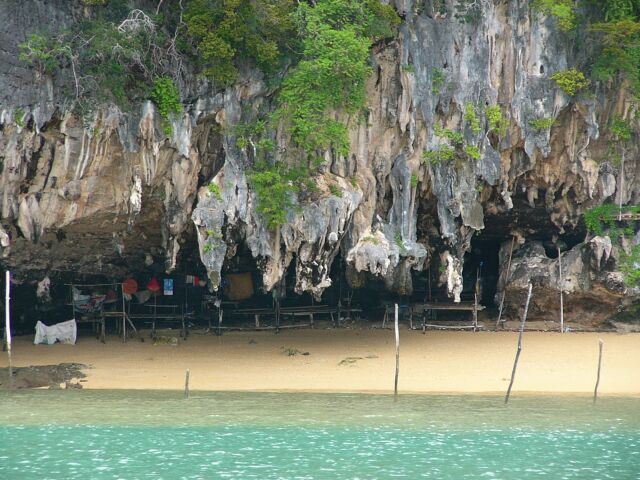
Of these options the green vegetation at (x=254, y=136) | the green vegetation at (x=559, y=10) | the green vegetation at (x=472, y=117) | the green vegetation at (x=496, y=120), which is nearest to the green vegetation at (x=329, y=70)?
the green vegetation at (x=254, y=136)

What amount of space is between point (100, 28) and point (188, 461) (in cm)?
1075

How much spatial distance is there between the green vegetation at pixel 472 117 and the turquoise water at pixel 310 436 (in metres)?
7.04

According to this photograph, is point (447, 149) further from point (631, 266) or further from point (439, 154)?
point (631, 266)

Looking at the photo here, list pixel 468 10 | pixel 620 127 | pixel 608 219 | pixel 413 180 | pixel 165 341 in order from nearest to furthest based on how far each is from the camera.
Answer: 1. pixel 413 180
2. pixel 468 10
3. pixel 620 127
4. pixel 608 219
5. pixel 165 341

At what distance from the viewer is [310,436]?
1695 centimetres

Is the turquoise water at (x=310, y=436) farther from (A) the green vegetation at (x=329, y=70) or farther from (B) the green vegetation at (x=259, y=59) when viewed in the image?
(A) the green vegetation at (x=329, y=70)

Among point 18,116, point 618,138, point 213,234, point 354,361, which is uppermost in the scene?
point 618,138

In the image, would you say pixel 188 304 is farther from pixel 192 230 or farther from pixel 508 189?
pixel 508 189

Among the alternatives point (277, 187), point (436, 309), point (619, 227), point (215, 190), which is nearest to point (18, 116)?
point (215, 190)

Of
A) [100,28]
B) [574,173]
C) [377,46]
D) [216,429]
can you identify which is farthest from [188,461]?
[574,173]

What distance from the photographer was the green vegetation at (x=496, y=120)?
78.5 ft

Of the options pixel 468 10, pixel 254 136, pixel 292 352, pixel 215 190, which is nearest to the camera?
pixel 215 190

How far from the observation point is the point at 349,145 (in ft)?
76.6

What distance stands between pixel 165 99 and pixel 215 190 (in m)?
2.37
